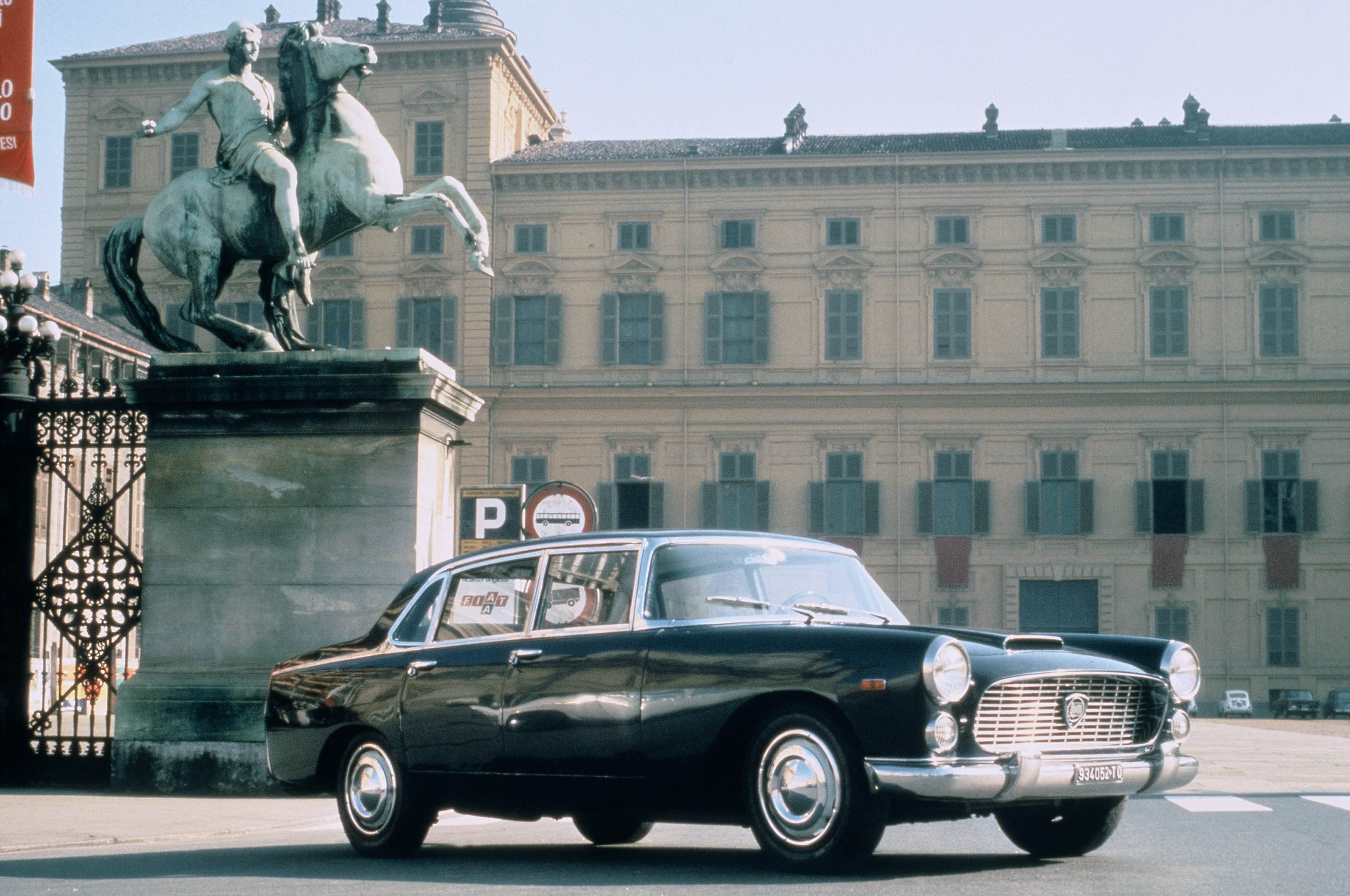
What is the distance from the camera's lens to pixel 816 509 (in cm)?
5106

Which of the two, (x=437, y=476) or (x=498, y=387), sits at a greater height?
(x=498, y=387)

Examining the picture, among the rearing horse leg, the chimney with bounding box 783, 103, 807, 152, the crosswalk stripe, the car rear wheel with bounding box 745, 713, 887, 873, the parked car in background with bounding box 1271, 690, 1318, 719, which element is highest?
the chimney with bounding box 783, 103, 807, 152

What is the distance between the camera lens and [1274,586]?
4962cm

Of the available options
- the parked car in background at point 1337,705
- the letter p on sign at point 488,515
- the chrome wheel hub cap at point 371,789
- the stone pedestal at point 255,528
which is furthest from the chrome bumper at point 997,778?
the parked car in background at point 1337,705

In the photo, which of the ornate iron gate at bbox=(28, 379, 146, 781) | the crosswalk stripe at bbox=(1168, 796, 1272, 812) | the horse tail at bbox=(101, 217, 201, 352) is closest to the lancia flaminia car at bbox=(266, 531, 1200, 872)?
the crosswalk stripe at bbox=(1168, 796, 1272, 812)

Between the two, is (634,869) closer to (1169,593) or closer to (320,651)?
(320,651)

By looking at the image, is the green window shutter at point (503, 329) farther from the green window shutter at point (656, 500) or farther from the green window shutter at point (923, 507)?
the green window shutter at point (923, 507)

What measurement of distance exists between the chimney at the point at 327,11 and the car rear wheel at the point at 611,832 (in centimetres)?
5442

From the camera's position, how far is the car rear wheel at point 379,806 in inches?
358

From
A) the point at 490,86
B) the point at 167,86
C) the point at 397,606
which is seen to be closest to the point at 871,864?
the point at 397,606

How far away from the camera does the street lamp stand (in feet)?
47.8

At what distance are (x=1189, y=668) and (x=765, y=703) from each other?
2.07 meters

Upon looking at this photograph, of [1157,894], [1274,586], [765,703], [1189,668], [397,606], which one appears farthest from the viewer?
[1274,586]

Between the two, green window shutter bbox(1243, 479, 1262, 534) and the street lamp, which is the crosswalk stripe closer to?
the street lamp
